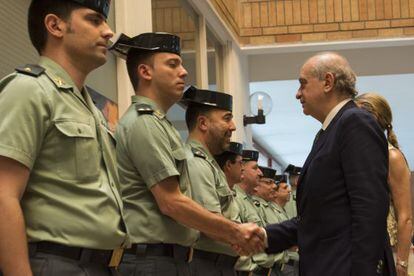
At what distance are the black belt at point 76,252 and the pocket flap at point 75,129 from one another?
0.34 metres

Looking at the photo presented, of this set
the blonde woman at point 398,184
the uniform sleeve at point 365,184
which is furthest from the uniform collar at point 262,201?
the uniform sleeve at point 365,184

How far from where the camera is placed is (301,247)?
10.1ft

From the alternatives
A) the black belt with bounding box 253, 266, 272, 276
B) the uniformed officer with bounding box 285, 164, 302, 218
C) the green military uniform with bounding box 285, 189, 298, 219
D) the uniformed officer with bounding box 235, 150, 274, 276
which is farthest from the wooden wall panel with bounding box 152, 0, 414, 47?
the black belt with bounding box 253, 266, 272, 276

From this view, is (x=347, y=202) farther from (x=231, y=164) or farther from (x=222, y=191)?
(x=231, y=164)

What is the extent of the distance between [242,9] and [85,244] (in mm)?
8641

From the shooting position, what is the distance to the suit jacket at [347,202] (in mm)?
2854

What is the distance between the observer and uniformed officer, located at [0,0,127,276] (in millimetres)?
2117

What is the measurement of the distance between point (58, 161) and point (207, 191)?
1.75m

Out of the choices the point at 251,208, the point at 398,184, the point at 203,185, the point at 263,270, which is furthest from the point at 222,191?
the point at 251,208

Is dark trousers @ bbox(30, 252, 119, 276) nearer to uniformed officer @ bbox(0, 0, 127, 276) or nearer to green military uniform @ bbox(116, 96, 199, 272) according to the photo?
uniformed officer @ bbox(0, 0, 127, 276)

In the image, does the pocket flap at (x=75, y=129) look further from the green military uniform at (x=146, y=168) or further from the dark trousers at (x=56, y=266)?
the green military uniform at (x=146, y=168)

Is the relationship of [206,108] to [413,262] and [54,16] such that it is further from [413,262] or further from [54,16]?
[413,262]

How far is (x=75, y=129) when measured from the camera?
231 centimetres

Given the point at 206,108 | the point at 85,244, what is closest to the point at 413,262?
the point at 206,108
